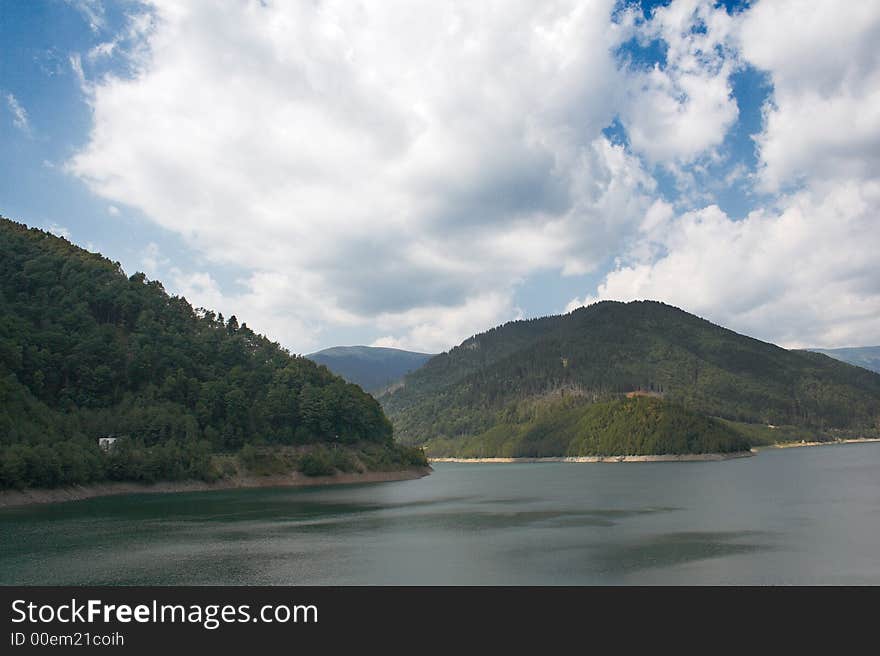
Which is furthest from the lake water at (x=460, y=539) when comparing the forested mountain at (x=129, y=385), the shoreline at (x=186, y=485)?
the forested mountain at (x=129, y=385)

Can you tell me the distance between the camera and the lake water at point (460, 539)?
41.0m

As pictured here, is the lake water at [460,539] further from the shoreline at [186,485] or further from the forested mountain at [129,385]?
the forested mountain at [129,385]

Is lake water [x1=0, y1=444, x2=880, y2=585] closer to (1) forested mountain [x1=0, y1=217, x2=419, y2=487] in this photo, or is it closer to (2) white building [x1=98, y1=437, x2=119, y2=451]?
(1) forested mountain [x1=0, y1=217, x2=419, y2=487]

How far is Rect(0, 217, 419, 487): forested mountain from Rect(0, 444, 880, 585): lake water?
15.2 metres

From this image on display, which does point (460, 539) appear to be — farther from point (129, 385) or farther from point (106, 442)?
point (129, 385)

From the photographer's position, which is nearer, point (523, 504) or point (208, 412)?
point (523, 504)

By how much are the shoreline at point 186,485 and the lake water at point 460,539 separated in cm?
409

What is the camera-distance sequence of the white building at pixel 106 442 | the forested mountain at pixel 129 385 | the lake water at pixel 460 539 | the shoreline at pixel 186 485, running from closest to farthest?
the lake water at pixel 460 539
the shoreline at pixel 186 485
the forested mountain at pixel 129 385
the white building at pixel 106 442
